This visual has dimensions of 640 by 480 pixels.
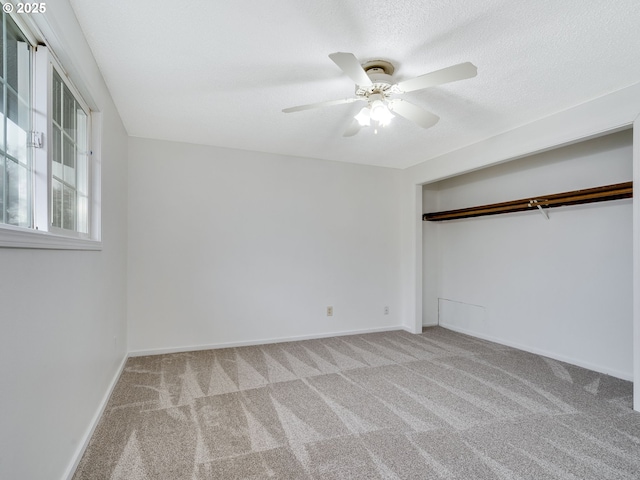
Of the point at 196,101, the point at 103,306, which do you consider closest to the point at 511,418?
the point at 103,306

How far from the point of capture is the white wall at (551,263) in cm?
286

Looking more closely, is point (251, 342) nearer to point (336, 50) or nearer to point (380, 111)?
point (380, 111)

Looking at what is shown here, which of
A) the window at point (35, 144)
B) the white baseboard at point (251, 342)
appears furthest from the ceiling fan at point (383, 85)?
the white baseboard at point (251, 342)

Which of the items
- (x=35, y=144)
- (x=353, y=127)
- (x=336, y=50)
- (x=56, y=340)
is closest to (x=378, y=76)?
(x=336, y=50)

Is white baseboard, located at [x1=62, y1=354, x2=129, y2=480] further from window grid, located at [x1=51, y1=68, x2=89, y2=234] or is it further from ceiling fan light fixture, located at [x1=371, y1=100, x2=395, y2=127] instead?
ceiling fan light fixture, located at [x1=371, y1=100, x2=395, y2=127]

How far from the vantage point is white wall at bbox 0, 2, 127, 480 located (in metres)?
1.04

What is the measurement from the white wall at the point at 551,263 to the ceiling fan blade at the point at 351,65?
270cm

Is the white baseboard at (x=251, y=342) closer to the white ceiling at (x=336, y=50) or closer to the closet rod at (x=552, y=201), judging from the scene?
the closet rod at (x=552, y=201)

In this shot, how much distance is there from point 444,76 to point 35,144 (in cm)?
198

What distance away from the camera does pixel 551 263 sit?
3.35 metres

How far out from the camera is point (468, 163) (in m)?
3.53

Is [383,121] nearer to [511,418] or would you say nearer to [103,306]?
[511,418]

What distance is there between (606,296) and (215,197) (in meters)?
4.08

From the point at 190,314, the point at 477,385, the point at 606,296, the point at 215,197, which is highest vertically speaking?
the point at 215,197
